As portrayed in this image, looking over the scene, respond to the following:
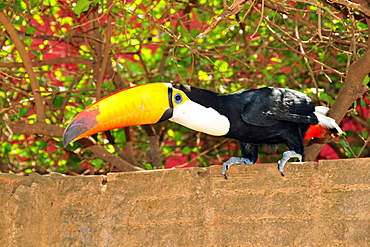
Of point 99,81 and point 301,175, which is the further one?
point 99,81

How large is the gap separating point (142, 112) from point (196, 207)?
22.4 inches

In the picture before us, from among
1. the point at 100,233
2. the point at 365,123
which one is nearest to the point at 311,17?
the point at 365,123

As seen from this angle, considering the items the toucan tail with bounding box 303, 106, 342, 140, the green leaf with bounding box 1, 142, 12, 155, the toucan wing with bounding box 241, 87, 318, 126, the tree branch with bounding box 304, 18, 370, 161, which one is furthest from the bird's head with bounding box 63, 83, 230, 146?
the green leaf with bounding box 1, 142, 12, 155

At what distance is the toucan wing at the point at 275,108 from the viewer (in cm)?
287

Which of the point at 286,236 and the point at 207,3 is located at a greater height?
the point at 207,3

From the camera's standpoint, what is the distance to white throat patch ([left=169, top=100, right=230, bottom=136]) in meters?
2.75

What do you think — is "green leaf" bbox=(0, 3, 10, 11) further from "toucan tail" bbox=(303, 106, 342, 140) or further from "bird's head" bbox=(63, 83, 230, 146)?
"toucan tail" bbox=(303, 106, 342, 140)

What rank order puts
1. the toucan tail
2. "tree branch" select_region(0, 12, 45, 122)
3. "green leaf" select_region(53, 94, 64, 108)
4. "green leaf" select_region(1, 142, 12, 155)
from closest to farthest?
the toucan tail
"tree branch" select_region(0, 12, 45, 122)
"green leaf" select_region(53, 94, 64, 108)
"green leaf" select_region(1, 142, 12, 155)

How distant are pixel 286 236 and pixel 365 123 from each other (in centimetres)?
257

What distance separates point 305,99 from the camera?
119 inches

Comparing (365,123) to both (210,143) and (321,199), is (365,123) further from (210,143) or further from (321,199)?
(321,199)

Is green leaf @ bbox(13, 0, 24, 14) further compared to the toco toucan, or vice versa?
green leaf @ bbox(13, 0, 24, 14)

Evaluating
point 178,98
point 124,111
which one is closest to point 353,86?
point 178,98

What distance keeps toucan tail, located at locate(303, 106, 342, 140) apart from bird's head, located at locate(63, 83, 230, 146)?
0.61 meters
